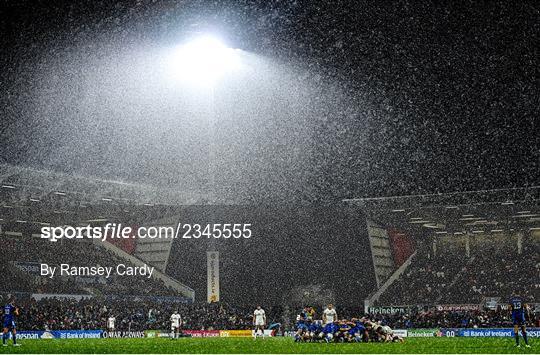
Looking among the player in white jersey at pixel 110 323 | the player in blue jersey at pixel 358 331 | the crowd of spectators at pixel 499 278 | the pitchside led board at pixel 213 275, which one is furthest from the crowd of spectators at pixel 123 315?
the player in blue jersey at pixel 358 331

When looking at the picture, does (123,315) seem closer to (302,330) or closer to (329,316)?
(302,330)

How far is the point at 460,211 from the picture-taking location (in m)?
55.9

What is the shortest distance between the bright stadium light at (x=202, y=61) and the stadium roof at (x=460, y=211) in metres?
19.2

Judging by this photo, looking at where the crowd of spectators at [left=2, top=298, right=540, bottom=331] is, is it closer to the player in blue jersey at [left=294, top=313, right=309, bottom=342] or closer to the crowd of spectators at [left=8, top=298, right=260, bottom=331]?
the crowd of spectators at [left=8, top=298, right=260, bottom=331]

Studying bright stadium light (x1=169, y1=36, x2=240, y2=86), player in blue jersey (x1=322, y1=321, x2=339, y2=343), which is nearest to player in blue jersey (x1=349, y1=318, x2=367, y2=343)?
player in blue jersey (x1=322, y1=321, x2=339, y2=343)

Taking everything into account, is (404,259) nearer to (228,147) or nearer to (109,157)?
(228,147)

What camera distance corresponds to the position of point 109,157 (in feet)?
159

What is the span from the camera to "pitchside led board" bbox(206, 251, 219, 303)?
178 ft

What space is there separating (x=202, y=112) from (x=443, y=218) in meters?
23.8

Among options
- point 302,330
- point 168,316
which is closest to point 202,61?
point 302,330

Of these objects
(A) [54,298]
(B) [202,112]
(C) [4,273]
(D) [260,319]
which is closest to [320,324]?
(D) [260,319]

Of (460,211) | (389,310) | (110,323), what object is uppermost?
(460,211)

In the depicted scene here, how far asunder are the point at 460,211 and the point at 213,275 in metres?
18.7

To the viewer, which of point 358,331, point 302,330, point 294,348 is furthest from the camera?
point 302,330
